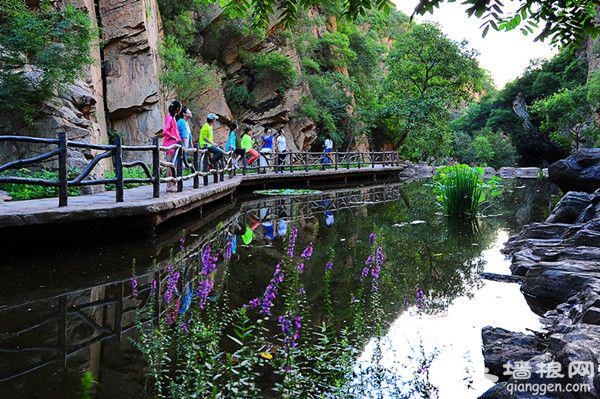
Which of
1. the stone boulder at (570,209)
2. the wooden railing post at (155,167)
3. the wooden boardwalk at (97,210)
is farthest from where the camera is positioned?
the stone boulder at (570,209)

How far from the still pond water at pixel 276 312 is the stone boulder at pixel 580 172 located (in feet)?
23.4

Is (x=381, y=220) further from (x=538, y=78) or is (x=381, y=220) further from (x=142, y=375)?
(x=538, y=78)

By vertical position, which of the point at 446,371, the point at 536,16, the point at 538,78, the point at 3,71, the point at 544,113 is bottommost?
the point at 446,371

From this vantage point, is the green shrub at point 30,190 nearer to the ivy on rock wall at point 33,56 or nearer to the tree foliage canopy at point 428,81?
the ivy on rock wall at point 33,56

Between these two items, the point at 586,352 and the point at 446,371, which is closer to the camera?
the point at 586,352

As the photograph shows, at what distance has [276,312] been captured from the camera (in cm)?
362

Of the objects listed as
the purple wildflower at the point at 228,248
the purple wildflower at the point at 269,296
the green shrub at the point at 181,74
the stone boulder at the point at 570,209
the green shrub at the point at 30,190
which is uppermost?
the green shrub at the point at 181,74

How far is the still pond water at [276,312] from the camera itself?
8.33ft

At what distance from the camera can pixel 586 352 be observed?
89.1 inches

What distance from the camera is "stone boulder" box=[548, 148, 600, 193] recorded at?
13180 millimetres

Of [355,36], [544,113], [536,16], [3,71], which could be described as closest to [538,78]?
[544,113]

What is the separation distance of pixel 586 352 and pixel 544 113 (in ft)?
99.7

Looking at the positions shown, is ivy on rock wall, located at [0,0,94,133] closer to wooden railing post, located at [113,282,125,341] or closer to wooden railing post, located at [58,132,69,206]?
wooden railing post, located at [58,132,69,206]

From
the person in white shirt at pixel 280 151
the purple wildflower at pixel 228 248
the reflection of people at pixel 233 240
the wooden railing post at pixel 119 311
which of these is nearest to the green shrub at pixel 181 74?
the person in white shirt at pixel 280 151
